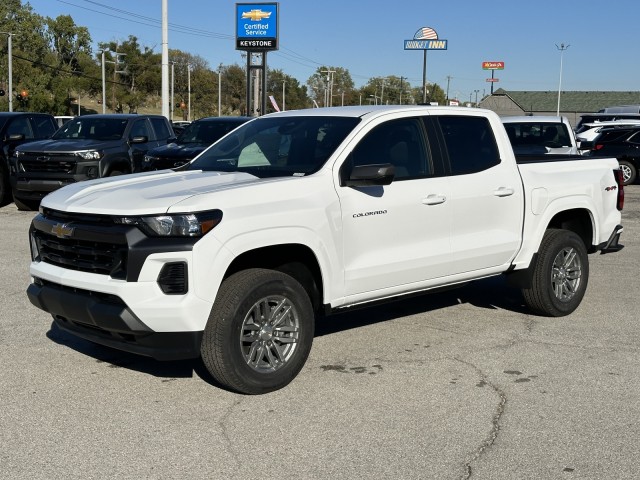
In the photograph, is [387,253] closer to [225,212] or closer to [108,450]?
[225,212]

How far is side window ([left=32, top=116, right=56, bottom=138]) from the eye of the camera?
54.6ft

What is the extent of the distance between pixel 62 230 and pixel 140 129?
1142cm

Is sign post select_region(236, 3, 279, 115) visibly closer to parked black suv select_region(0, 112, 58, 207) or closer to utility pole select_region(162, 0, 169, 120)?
utility pole select_region(162, 0, 169, 120)

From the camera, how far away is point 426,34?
65.1 metres

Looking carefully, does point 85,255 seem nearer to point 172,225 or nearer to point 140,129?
point 172,225

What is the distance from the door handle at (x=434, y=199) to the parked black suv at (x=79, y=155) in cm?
950

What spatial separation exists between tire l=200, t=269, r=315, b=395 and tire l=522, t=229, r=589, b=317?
2.74m

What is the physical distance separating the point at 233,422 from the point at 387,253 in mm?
1813

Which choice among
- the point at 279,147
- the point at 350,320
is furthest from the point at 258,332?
the point at 350,320

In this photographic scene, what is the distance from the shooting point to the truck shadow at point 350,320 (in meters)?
5.79

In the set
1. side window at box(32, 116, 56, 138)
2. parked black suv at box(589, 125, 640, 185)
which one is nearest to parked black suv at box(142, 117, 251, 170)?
side window at box(32, 116, 56, 138)

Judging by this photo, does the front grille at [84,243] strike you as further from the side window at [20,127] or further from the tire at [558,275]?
the side window at [20,127]

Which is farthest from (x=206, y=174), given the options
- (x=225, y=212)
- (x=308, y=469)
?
(x=308, y=469)

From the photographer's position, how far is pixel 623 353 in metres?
6.28
